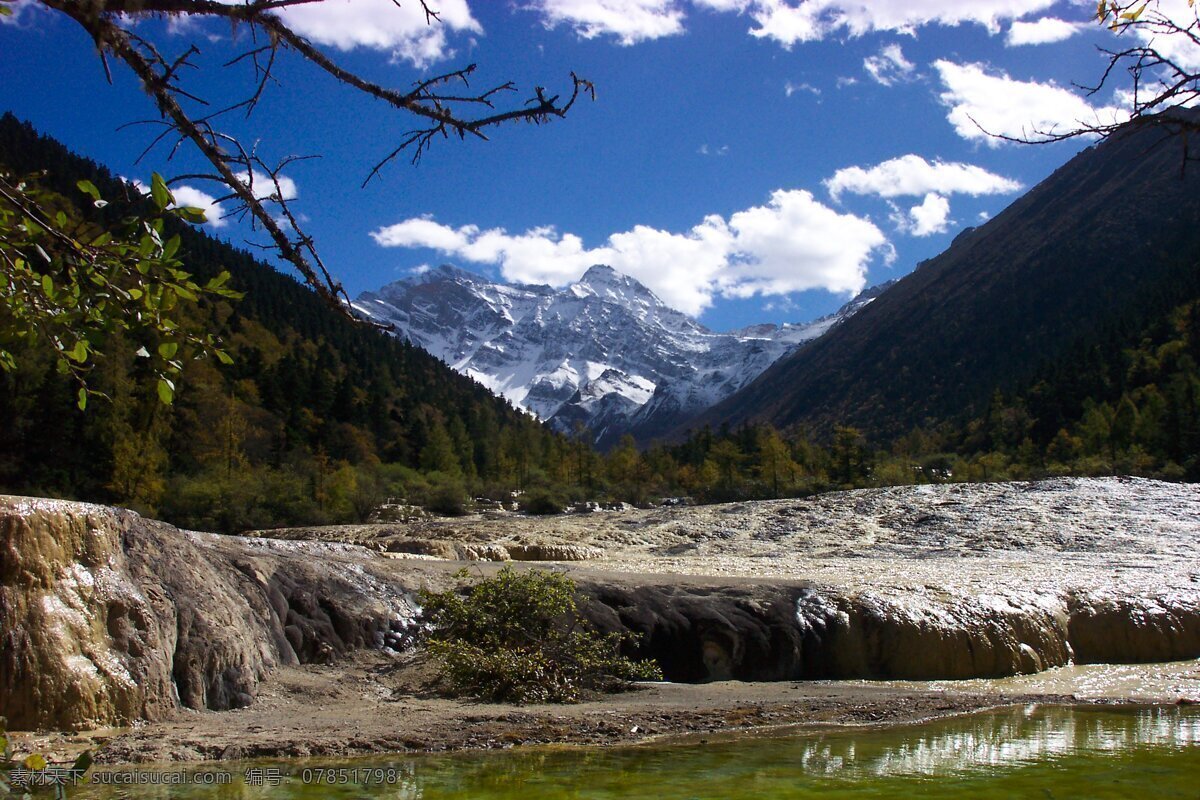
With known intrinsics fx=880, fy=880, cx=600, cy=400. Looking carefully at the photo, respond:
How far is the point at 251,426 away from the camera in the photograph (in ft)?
188

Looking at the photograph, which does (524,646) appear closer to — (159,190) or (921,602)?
(921,602)

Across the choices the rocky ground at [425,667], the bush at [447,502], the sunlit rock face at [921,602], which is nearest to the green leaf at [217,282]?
the rocky ground at [425,667]

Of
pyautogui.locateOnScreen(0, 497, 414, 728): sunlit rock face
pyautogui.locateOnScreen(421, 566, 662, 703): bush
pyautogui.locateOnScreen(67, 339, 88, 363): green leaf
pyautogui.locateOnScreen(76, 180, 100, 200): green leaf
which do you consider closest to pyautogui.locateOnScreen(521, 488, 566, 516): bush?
pyautogui.locateOnScreen(421, 566, 662, 703): bush

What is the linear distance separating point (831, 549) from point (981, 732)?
18.4 meters

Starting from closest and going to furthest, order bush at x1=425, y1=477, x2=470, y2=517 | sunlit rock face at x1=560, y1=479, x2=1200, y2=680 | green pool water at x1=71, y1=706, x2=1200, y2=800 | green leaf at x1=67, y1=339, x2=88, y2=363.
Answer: green leaf at x1=67, y1=339, x2=88, y2=363, green pool water at x1=71, y1=706, x2=1200, y2=800, sunlit rock face at x1=560, y1=479, x2=1200, y2=680, bush at x1=425, y1=477, x2=470, y2=517

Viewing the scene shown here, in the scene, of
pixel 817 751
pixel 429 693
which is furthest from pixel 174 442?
pixel 817 751

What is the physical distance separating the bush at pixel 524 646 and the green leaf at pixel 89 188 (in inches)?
297

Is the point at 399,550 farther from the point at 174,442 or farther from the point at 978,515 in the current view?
the point at 174,442

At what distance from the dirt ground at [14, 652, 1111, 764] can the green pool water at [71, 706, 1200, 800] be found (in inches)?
14.9

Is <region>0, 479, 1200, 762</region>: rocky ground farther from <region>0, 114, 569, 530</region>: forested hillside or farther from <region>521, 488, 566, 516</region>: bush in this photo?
<region>521, 488, 566, 516</region>: bush

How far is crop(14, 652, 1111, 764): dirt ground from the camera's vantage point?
6645 millimetres

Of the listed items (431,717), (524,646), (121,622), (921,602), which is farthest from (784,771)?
(921,602)

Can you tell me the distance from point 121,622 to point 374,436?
70.4m

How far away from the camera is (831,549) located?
26828mm
